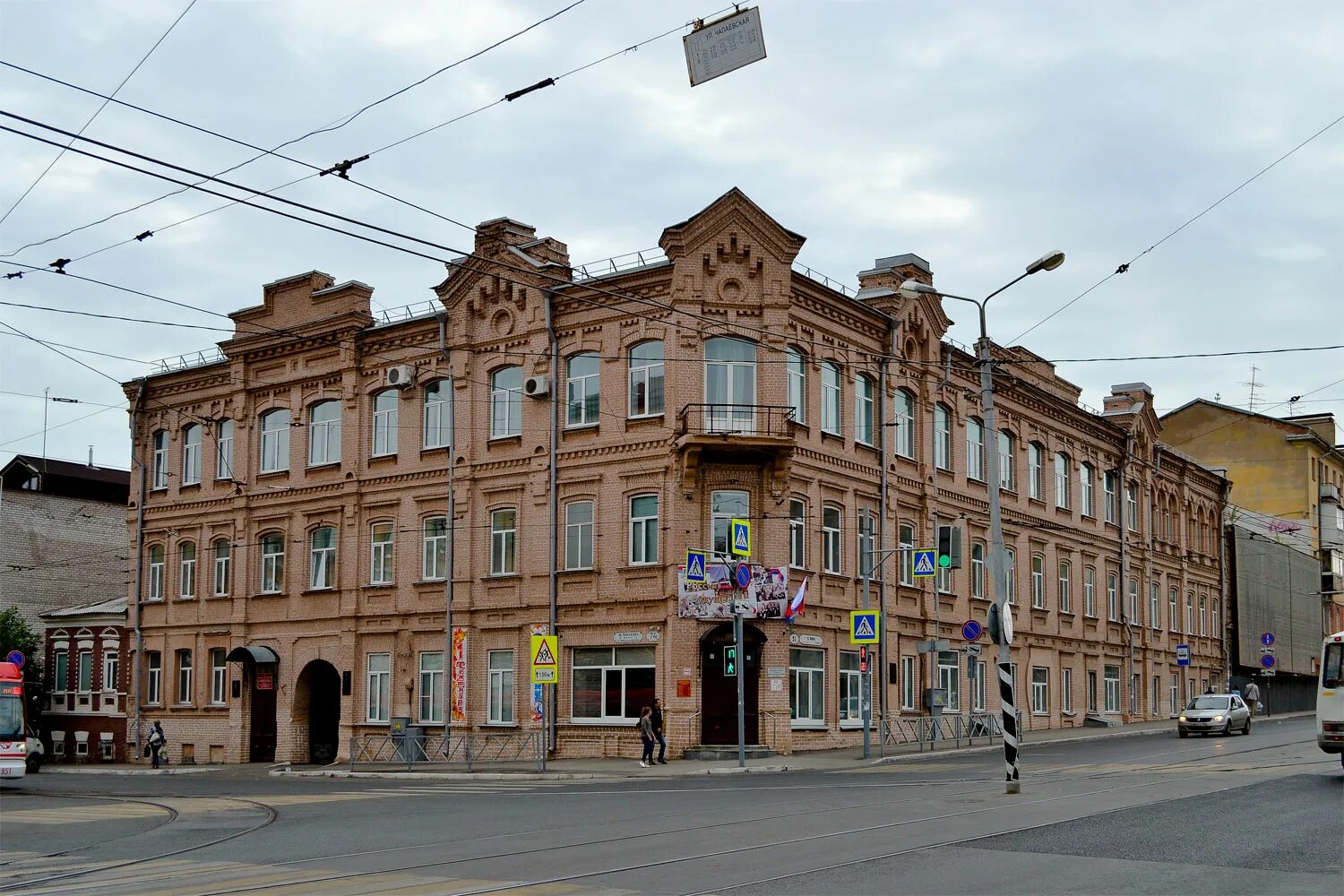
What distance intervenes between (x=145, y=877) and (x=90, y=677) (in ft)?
127

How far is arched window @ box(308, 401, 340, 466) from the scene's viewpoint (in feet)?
140

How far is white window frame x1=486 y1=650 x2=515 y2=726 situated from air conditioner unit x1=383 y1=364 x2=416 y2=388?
8.16m

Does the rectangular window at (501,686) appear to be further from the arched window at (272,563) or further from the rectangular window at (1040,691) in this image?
the rectangular window at (1040,691)

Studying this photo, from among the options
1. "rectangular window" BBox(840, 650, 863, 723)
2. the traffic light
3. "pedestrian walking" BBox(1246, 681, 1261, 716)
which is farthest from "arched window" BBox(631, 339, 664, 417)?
"pedestrian walking" BBox(1246, 681, 1261, 716)

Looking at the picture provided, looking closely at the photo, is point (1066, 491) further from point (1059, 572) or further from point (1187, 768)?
point (1187, 768)

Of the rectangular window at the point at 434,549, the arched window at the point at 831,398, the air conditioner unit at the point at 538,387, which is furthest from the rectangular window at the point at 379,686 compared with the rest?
the arched window at the point at 831,398

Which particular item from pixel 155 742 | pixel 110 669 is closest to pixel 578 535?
pixel 155 742

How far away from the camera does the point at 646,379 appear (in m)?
35.8

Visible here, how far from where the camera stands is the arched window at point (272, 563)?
4369 centimetres

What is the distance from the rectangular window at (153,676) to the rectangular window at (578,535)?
58.2ft

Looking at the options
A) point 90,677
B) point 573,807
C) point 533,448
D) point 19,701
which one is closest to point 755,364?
point 533,448

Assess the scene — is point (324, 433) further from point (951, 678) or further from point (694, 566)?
point (951, 678)

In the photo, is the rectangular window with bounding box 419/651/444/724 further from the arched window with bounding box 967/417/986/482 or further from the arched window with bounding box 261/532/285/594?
the arched window with bounding box 967/417/986/482

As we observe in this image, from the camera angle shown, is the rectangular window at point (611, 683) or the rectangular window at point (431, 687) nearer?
the rectangular window at point (611, 683)
